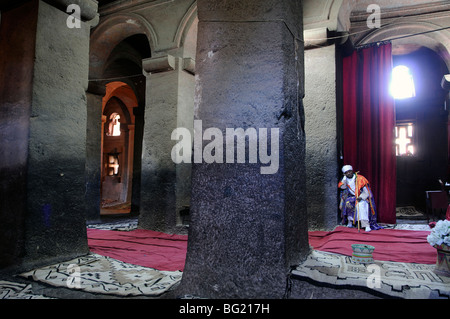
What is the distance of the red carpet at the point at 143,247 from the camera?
3.63 metres

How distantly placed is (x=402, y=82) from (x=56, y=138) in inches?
411

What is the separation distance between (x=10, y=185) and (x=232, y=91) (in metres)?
2.66

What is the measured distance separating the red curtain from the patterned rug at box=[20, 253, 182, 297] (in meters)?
4.78

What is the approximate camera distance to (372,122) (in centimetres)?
663

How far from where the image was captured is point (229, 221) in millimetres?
2369

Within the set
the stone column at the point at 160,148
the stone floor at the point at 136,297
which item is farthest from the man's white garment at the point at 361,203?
the stone floor at the point at 136,297

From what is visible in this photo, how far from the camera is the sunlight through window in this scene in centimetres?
1012

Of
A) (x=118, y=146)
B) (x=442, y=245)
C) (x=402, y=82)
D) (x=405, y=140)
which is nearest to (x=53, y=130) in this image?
(x=442, y=245)

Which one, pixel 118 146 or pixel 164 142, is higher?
pixel 118 146

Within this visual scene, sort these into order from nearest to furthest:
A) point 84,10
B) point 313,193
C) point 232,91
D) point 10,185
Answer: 1. point 232,91
2. point 10,185
3. point 84,10
4. point 313,193

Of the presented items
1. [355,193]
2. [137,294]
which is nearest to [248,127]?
[137,294]

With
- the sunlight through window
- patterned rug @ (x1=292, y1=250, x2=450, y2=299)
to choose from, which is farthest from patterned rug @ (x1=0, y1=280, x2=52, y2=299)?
the sunlight through window

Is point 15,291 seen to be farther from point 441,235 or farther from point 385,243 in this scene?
point 385,243
